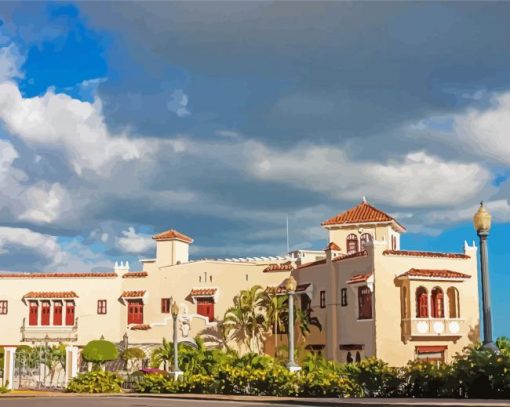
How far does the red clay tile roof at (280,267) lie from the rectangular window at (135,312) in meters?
9.73

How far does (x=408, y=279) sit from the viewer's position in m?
41.1

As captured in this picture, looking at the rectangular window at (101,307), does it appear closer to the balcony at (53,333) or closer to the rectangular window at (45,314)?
the balcony at (53,333)

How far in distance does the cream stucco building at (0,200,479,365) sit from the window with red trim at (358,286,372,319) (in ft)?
0.18

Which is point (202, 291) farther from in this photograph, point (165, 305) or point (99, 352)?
point (99, 352)

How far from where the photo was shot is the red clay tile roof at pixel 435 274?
40.9 metres

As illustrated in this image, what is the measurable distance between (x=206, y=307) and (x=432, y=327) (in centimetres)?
1741

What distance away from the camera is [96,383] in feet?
121

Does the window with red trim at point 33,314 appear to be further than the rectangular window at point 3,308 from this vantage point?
No

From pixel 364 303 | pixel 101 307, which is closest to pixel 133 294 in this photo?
pixel 101 307

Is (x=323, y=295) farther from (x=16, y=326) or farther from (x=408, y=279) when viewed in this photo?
(x=16, y=326)

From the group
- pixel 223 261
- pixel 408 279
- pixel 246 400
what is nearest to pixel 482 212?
pixel 246 400

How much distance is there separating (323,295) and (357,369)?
20.2m

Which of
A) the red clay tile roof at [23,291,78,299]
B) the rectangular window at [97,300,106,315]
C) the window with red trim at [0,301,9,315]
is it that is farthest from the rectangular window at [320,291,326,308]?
the window with red trim at [0,301,9,315]

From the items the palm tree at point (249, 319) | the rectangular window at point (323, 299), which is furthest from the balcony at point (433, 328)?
the palm tree at point (249, 319)
